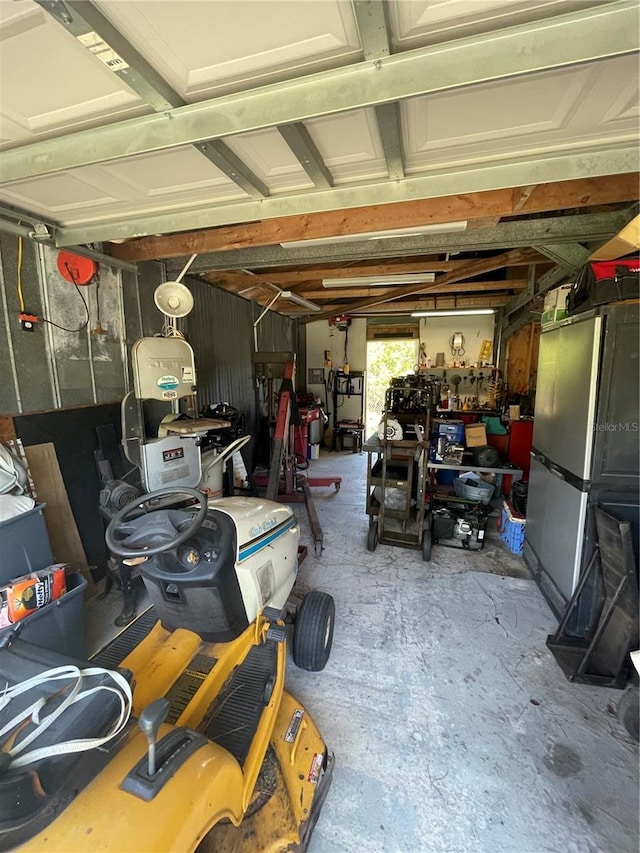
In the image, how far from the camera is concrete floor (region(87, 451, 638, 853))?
1317mm

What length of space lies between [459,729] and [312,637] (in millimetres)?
776

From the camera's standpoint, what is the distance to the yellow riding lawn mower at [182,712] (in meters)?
0.71

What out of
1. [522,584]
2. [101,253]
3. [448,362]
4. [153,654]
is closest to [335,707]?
[153,654]

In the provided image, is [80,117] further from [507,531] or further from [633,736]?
[507,531]

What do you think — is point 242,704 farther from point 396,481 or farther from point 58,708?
point 396,481

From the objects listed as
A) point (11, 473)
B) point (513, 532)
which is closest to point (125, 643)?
point (11, 473)

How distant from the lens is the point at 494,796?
1414 millimetres

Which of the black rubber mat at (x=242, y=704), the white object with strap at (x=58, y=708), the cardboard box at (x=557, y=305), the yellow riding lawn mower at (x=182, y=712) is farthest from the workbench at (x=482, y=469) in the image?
the white object with strap at (x=58, y=708)

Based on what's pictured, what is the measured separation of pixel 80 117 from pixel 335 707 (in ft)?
9.02

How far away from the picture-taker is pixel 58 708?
77 cm

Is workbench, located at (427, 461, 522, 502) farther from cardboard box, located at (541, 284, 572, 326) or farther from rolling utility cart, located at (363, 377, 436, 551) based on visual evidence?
cardboard box, located at (541, 284, 572, 326)

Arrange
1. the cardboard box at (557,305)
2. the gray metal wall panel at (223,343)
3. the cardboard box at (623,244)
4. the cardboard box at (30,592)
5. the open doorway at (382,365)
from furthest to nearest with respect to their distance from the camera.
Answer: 1. the open doorway at (382,365)
2. the gray metal wall panel at (223,343)
3. the cardboard box at (557,305)
4. the cardboard box at (623,244)
5. the cardboard box at (30,592)

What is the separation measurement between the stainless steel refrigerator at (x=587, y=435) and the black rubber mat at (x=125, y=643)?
2.37 m

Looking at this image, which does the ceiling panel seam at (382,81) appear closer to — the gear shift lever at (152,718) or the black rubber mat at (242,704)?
the gear shift lever at (152,718)
